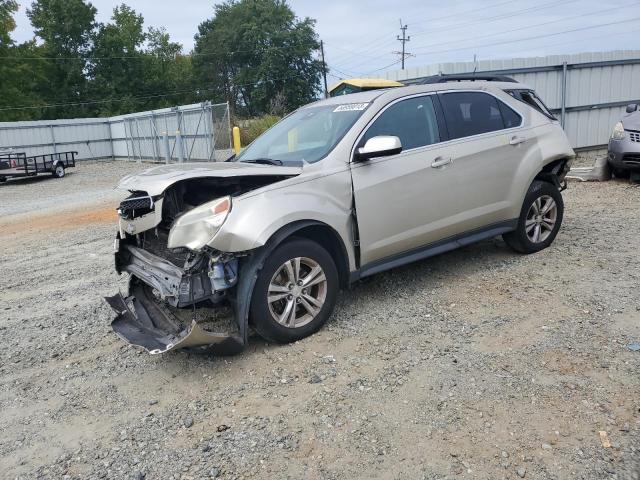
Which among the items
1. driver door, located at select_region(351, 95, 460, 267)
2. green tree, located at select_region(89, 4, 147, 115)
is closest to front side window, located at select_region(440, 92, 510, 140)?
driver door, located at select_region(351, 95, 460, 267)

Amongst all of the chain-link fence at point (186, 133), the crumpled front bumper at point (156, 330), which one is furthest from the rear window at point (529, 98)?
the chain-link fence at point (186, 133)

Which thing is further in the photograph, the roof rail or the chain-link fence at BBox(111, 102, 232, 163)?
the chain-link fence at BBox(111, 102, 232, 163)

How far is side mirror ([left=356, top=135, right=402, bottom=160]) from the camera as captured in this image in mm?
4195

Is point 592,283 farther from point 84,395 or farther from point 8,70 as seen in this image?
point 8,70

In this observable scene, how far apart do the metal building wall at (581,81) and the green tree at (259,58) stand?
55644 mm

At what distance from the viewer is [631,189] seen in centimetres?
962

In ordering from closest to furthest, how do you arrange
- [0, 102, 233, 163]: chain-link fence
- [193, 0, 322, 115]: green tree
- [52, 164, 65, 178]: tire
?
[0, 102, 233, 163]: chain-link fence → [52, 164, 65, 178]: tire → [193, 0, 322, 115]: green tree

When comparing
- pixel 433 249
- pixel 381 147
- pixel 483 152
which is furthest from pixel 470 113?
pixel 381 147

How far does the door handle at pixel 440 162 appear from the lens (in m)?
4.80

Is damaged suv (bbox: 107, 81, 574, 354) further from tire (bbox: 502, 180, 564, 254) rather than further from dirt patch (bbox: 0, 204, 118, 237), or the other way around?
dirt patch (bbox: 0, 204, 118, 237)

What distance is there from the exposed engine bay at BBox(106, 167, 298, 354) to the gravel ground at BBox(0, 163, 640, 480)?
271 millimetres

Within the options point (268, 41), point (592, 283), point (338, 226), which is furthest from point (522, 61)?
point (268, 41)

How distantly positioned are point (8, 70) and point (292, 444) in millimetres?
52308

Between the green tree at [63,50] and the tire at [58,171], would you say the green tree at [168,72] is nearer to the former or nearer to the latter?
the green tree at [63,50]
